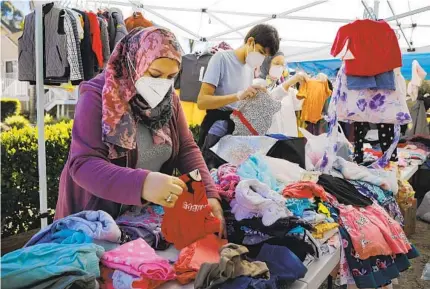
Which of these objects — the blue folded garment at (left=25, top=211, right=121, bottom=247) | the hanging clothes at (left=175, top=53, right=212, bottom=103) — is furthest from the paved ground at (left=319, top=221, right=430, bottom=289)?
the hanging clothes at (left=175, top=53, right=212, bottom=103)

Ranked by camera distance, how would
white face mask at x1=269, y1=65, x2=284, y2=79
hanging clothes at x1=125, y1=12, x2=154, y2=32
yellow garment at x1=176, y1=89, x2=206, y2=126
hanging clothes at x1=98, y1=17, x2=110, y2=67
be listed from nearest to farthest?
white face mask at x1=269, y1=65, x2=284, y2=79, hanging clothes at x1=98, y1=17, x2=110, y2=67, hanging clothes at x1=125, y1=12, x2=154, y2=32, yellow garment at x1=176, y1=89, x2=206, y2=126

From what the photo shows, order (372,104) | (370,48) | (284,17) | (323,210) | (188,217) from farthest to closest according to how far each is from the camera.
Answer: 1. (284,17)
2. (372,104)
3. (370,48)
4. (323,210)
5. (188,217)

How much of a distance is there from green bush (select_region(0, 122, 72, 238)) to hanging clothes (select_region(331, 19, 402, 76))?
2.75 metres

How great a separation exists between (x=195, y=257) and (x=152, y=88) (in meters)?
0.57

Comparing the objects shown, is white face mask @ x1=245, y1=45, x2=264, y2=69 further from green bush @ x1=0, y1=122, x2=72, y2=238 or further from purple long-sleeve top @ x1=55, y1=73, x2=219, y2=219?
green bush @ x1=0, y1=122, x2=72, y2=238

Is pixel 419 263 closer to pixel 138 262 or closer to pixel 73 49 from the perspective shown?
pixel 138 262

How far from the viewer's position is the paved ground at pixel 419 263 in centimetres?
302

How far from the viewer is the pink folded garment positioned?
1009 millimetres

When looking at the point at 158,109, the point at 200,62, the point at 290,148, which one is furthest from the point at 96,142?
the point at 200,62

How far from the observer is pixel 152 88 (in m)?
1.33

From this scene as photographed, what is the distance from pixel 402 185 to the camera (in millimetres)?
2840

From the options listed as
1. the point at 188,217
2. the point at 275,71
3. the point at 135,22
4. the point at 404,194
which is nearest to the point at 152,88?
the point at 188,217

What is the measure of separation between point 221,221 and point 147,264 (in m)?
0.39

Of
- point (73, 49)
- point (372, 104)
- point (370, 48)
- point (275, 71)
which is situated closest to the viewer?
point (370, 48)
